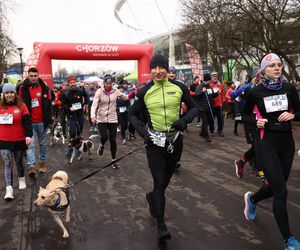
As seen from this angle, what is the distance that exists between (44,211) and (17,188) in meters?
1.63

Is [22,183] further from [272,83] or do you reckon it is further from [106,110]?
[272,83]

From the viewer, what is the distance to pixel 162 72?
13.6 ft

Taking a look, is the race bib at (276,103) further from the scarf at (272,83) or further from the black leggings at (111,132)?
the black leggings at (111,132)

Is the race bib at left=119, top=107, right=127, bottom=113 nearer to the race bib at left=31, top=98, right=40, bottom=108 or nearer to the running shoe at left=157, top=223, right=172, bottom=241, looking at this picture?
the race bib at left=31, top=98, right=40, bottom=108

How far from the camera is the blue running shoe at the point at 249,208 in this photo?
447cm

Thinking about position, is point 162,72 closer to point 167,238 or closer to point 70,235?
point 167,238

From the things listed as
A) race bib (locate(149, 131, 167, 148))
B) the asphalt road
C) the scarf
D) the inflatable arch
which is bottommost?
the asphalt road

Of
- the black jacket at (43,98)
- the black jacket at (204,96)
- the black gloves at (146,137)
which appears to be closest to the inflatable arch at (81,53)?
the black jacket at (204,96)

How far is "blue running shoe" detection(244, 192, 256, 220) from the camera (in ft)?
14.7

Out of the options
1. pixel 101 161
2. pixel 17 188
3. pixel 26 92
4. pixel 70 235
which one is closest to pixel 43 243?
pixel 70 235

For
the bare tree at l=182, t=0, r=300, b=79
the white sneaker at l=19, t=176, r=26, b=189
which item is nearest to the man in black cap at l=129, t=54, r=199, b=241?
the white sneaker at l=19, t=176, r=26, b=189

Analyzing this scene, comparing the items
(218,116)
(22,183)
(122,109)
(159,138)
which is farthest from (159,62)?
(122,109)

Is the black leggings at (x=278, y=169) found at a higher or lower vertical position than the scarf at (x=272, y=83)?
lower

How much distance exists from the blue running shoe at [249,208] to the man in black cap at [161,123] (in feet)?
3.27
